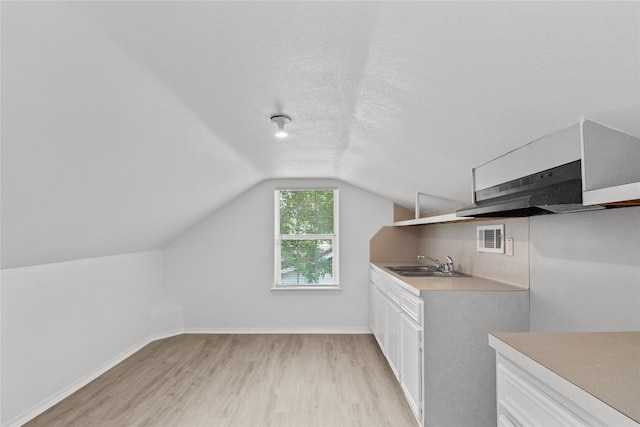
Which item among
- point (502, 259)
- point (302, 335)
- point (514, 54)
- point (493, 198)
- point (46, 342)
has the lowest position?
point (302, 335)

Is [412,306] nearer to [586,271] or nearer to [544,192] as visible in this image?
[586,271]

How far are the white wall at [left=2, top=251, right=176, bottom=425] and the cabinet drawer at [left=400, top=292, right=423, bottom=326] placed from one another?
2.88m

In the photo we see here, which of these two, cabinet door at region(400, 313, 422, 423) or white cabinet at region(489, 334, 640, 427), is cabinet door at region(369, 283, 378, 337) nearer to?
cabinet door at region(400, 313, 422, 423)

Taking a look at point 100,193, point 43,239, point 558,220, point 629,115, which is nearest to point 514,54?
point 629,115

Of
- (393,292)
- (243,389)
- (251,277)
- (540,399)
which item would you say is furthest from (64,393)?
(540,399)

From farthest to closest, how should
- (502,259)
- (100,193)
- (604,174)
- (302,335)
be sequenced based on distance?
(302,335) → (502,259) → (100,193) → (604,174)

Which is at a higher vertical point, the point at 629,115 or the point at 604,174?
the point at 629,115

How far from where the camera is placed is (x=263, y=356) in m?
4.13

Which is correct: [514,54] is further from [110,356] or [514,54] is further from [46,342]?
[110,356]

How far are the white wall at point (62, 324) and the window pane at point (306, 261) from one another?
74.4 inches

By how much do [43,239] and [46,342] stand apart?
39.6 inches

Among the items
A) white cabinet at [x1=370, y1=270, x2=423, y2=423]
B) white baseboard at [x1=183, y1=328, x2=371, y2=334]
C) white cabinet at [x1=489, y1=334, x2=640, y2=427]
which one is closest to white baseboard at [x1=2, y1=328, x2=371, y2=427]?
white baseboard at [x1=183, y1=328, x2=371, y2=334]

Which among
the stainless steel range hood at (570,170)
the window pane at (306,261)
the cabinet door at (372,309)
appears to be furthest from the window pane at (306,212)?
the stainless steel range hood at (570,170)

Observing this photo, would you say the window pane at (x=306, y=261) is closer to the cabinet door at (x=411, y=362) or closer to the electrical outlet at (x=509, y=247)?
the cabinet door at (x=411, y=362)
